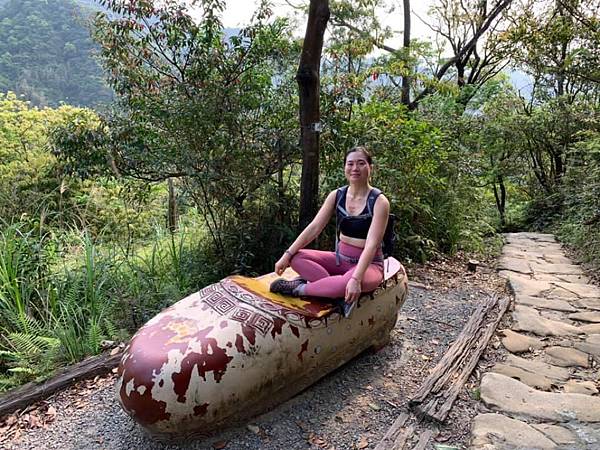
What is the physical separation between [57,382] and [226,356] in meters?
1.42

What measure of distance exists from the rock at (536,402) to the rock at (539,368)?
0.29m

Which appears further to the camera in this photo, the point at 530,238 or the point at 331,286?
the point at 530,238

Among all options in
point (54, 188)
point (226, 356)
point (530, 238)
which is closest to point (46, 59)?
point (54, 188)

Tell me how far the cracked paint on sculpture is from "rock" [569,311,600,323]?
266 cm

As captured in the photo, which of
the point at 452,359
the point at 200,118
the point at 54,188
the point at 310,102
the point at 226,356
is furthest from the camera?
the point at 54,188

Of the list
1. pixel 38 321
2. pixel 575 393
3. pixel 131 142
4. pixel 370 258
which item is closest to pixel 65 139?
pixel 131 142

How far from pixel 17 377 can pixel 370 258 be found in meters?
2.50

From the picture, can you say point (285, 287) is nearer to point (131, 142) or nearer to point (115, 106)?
point (131, 142)

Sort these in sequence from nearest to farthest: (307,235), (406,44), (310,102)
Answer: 1. (307,235)
2. (310,102)
3. (406,44)

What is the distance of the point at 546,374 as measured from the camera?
324 cm

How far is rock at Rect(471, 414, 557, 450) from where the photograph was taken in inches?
93.8

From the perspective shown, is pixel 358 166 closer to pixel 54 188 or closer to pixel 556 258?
pixel 556 258

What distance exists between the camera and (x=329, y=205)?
10.5 feet

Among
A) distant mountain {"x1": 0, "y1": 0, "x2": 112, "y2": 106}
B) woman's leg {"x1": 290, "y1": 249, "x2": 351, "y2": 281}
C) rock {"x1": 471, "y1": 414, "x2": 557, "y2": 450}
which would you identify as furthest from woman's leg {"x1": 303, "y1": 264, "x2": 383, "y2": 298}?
distant mountain {"x1": 0, "y1": 0, "x2": 112, "y2": 106}
